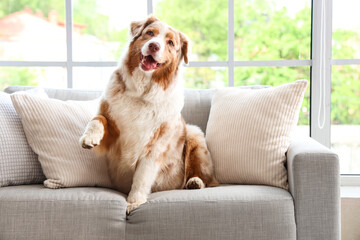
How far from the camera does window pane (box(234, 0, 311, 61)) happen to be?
3193mm

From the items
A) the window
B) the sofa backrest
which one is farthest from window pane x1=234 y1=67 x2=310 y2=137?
the sofa backrest

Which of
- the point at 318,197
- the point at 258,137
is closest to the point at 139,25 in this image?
the point at 258,137

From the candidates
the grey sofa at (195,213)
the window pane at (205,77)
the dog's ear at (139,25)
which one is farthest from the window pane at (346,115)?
the dog's ear at (139,25)

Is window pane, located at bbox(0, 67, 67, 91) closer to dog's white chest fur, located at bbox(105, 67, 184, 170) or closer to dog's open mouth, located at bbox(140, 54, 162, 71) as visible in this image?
dog's white chest fur, located at bbox(105, 67, 184, 170)

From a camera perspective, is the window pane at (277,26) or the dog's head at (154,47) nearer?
the dog's head at (154,47)

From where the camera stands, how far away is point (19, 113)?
6.82 feet

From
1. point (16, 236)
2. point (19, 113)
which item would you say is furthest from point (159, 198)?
point (19, 113)

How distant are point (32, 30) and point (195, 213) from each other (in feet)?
7.35

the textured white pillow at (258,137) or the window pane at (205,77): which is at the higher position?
the window pane at (205,77)

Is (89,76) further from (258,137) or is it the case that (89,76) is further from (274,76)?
(258,137)

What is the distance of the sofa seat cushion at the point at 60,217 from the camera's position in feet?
5.75

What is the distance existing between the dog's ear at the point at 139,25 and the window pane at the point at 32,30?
54.7 inches

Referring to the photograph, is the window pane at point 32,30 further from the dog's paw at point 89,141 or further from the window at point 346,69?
the window at point 346,69

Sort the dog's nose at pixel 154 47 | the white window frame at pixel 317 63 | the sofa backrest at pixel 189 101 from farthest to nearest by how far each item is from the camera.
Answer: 1. the white window frame at pixel 317 63
2. the sofa backrest at pixel 189 101
3. the dog's nose at pixel 154 47
